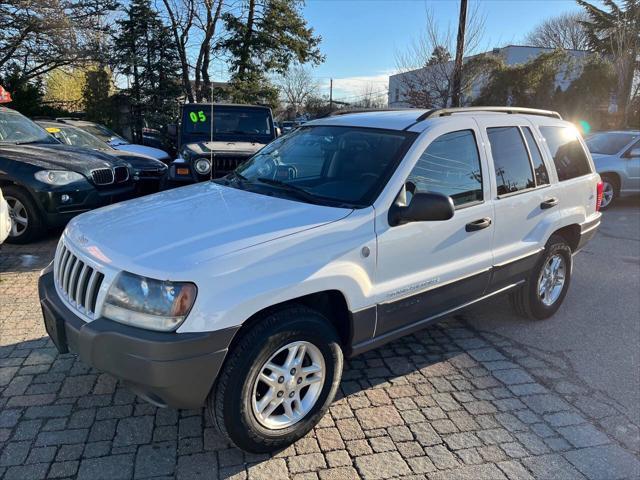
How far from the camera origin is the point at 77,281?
9.02 ft

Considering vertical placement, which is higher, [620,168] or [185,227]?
[185,227]

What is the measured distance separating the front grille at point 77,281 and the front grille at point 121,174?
4.39 meters

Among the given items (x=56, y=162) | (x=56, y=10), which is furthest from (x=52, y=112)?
(x=56, y=162)

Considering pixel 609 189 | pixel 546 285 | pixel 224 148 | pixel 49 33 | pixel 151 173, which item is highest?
pixel 49 33

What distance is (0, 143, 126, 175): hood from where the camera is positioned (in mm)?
6383

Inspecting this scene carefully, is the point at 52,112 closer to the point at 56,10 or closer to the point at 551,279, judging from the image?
the point at 56,10

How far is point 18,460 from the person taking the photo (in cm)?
263

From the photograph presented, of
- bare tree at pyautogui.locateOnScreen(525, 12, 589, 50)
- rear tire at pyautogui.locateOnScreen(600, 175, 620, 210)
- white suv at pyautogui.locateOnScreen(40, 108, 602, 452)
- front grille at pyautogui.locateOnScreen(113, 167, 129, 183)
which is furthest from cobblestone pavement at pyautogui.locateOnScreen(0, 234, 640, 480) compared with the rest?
bare tree at pyautogui.locateOnScreen(525, 12, 589, 50)

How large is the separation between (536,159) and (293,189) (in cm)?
224

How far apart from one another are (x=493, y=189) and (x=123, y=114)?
21.0m

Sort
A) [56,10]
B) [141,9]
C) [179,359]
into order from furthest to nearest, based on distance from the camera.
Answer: [141,9], [56,10], [179,359]

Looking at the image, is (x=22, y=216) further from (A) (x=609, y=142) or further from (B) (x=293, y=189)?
(A) (x=609, y=142)

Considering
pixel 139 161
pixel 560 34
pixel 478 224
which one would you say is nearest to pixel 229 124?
pixel 139 161

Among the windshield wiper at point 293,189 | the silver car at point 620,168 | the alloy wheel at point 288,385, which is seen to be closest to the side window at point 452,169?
the windshield wiper at point 293,189
